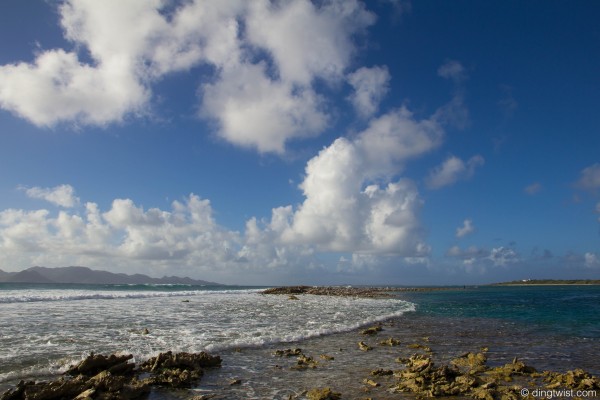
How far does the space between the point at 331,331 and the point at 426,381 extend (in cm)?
1342

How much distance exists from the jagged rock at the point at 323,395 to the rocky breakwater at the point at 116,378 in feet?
13.6

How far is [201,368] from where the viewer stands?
14297 millimetres

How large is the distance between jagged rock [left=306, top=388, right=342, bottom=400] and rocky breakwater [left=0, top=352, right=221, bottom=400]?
13.6ft

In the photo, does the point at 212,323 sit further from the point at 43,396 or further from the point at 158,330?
the point at 43,396

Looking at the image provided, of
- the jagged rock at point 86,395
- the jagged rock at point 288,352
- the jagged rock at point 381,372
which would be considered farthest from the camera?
the jagged rock at point 288,352

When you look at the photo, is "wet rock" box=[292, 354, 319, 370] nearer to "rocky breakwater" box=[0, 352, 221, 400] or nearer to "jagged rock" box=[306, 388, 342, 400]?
"rocky breakwater" box=[0, 352, 221, 400]

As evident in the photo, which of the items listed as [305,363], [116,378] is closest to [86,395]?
[116,378]

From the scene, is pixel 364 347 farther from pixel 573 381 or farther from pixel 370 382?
pixel 573 381

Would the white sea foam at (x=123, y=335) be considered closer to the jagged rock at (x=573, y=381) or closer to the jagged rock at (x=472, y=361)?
the jagged rock at (x=472, y=361)

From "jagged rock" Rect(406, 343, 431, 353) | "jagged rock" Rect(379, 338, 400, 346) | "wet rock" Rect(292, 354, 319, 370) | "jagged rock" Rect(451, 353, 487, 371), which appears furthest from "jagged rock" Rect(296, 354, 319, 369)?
"jagged rock" Rect(406, 343, 431, 353)

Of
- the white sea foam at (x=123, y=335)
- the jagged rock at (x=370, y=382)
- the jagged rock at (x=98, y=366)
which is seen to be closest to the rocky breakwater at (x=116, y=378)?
the jagged rock at (x=98, y=366)

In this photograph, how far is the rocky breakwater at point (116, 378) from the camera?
34.3 feet

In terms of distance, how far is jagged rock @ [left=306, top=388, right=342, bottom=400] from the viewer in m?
11.0

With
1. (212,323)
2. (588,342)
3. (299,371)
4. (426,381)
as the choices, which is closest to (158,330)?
(212,323)
